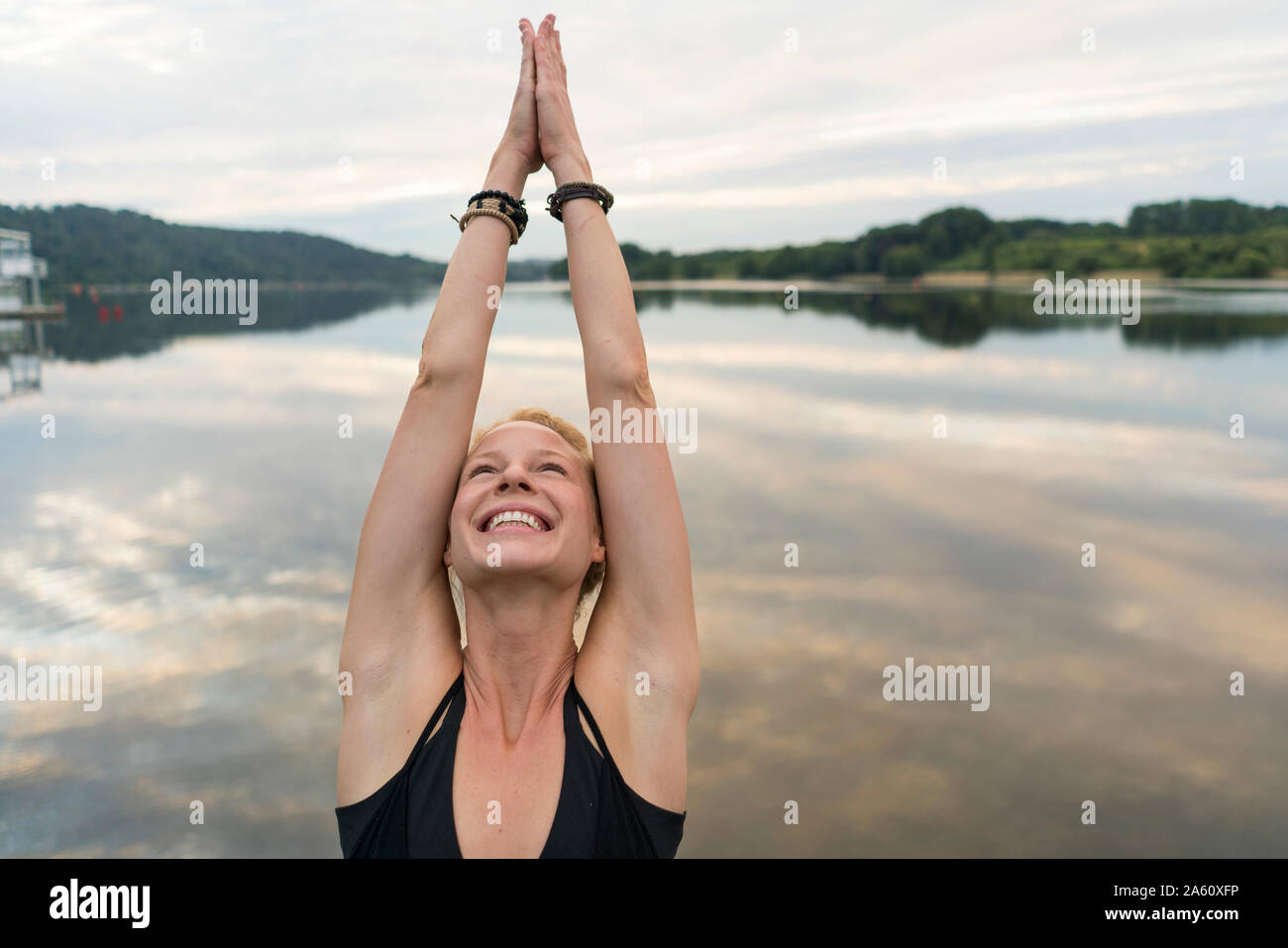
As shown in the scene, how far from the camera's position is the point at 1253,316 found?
30812 millimetres

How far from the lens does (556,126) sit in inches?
114

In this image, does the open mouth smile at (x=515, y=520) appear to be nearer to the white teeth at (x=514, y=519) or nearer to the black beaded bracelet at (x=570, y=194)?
the white teeth at (x=514, y=519)

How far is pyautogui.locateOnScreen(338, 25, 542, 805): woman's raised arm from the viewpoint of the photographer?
231 cm

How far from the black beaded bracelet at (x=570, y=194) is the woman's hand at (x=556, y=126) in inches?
2.2

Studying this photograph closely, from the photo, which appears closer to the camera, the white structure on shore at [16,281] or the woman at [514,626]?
the woman at [514,626]

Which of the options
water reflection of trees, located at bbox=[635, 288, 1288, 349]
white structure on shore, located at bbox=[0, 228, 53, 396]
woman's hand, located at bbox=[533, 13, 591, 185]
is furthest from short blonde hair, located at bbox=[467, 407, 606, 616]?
white structure on shore, located at bbox=[0, 228, 53, 396]

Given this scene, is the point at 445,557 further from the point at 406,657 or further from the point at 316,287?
the point at 316,287

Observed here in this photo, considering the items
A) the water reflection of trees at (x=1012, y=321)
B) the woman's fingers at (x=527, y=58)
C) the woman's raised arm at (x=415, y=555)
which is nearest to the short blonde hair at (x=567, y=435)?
the woman's raised arm at (x=415, y=555)

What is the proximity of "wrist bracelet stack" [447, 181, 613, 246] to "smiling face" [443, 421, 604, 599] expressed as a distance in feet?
2.17

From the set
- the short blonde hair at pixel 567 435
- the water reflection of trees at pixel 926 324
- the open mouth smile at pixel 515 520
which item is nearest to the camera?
the open mouth smile at pixel 515 520

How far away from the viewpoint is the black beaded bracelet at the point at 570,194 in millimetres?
2748

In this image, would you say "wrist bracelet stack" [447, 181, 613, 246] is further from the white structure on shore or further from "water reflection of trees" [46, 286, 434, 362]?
the white structure on shore

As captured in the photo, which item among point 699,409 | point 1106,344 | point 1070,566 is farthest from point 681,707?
point 1106,344

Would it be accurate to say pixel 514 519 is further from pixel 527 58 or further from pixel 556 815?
pixel 527 58
